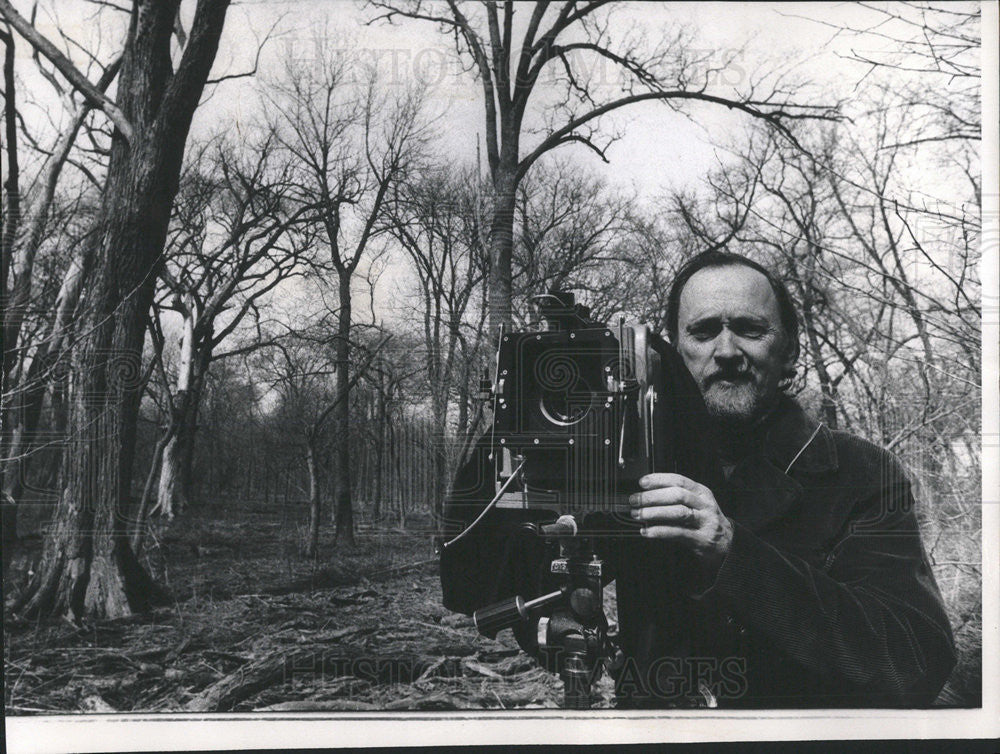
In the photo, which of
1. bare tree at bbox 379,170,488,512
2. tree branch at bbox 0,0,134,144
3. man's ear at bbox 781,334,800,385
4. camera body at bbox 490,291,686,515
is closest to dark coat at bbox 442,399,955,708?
man's ear at bbox 781,334,800,385

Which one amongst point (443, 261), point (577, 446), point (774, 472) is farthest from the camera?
point (443, 261)

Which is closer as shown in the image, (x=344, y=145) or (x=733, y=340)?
(x=733, y=340)

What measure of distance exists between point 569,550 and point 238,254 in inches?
71.6

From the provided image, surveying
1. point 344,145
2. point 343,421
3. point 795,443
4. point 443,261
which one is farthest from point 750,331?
point 344,145

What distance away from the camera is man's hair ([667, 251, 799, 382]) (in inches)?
130

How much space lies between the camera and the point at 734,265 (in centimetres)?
334

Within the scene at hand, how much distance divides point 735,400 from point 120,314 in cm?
250

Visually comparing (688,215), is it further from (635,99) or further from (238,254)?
(238,254)

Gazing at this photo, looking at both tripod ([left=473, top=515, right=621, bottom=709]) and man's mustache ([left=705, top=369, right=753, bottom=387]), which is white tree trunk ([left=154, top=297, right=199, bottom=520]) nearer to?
tripod ([left=473, top=515, right=621, bottom=709])

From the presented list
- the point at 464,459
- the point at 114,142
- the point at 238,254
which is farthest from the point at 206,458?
the point at 114,142

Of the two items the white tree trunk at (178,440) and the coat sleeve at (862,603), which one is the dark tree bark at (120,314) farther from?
the coat sleeve at (862,603)

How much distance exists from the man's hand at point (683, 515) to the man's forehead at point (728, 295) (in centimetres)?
79

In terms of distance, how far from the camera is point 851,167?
3465mm

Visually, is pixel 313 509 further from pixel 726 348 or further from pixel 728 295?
pixel 728 295
